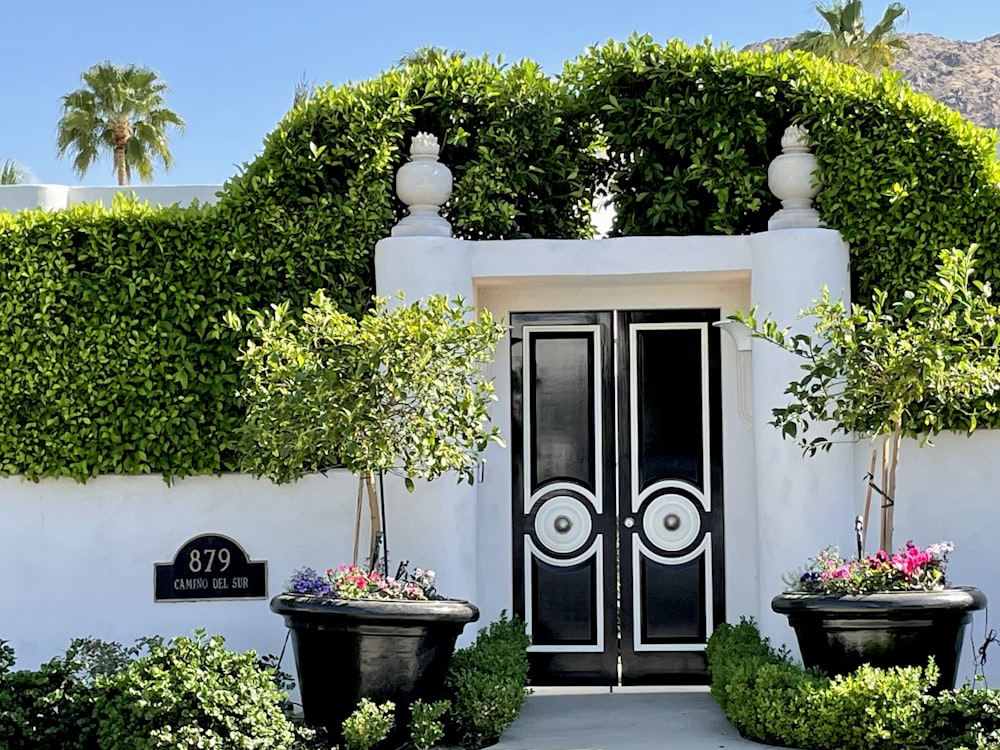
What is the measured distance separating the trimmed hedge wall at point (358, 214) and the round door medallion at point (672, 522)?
70.6 inches

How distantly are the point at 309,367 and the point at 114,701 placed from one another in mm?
1922

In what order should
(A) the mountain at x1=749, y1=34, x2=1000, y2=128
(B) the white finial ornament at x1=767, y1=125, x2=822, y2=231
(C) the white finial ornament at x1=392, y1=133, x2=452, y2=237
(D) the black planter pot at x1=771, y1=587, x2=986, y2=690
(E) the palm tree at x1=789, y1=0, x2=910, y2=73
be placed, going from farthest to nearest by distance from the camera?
1. (A) the mountain at x1=749, y1=34, x2=1000, y2=128
2. (E) the palm tree at x1=789, y1=0, x2=910, y2=73
3. (C) the white finial ornament at x1=392, y1=133, x2=452, y2=237
4. (B) the white finial ornament at x1=767, y1=125, x2=822, y2=231
5. (D) the black planter pot at x1=771, y1=587, x2=986, y2=690

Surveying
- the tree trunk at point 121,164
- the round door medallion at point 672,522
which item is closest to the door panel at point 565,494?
the round door medallion at point 672,522

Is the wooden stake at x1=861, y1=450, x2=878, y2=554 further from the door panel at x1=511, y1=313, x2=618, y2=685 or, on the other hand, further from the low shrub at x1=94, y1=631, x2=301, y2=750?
the low shrub at x1=94, y1=631, x2=301, y2=750

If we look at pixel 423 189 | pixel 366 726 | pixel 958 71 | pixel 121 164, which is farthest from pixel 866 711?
pixel 958 71

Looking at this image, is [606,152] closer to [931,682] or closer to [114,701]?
[931,682]

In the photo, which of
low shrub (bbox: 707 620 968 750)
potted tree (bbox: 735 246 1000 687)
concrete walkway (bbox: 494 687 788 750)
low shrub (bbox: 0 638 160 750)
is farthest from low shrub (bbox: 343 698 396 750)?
potted tree (bbox: 735 246 1000 687)

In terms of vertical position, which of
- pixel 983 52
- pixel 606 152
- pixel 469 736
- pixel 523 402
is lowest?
pixel 469 736

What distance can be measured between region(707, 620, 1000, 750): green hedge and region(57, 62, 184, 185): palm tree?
23823 mm

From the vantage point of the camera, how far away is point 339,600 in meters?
7.03

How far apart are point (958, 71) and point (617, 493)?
5145cm

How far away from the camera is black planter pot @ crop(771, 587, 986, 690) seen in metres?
6.94

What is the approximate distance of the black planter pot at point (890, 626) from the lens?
6938mm

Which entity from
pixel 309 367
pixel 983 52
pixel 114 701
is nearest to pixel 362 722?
pixel 114 701
